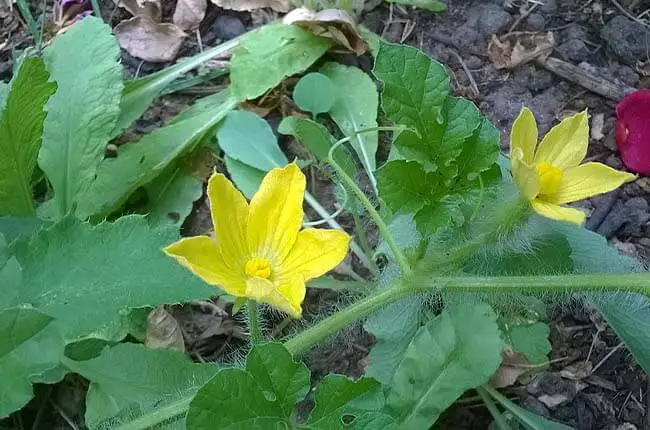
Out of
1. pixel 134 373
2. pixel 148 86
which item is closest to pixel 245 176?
pixel 148 86

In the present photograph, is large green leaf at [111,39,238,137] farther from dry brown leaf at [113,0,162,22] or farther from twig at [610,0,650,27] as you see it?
twig at [610,0,650,27]

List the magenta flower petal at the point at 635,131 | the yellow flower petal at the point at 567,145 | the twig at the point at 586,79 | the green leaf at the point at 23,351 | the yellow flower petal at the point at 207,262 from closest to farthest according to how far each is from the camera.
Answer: the green leaf at the point at 23,351 < the yellow flower petal at the point at 207,262 < the yellow flower petal at the point at 567,145 < the magenta flower petal at the point at 635,131 < the twig at the point at 586,79

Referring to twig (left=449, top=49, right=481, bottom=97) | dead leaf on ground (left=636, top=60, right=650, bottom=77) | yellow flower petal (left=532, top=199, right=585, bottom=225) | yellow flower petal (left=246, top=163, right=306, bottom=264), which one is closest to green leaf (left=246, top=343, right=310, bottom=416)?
yellow flower petal (left=246, top=163, right=306, bottom=264)

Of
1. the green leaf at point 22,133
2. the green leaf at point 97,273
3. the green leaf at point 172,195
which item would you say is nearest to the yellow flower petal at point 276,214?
the green leaf at point 97,273

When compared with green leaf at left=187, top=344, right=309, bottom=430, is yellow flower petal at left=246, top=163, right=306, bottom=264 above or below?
above

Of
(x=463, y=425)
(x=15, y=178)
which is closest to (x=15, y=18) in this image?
(x=15, y=178)

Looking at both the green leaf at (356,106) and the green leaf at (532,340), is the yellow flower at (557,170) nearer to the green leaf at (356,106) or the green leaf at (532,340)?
the green leaf at (532,340)
